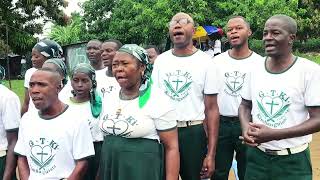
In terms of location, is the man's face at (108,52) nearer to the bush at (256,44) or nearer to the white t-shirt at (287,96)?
the white t-shirt at (287,96)

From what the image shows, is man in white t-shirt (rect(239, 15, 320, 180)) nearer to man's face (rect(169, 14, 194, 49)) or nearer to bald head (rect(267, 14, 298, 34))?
bald head (rect(267, 14, 298, 34))

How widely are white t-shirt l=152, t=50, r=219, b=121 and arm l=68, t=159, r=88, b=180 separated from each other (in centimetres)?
119

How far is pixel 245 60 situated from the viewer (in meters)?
5.04

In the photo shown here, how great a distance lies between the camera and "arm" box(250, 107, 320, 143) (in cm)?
341

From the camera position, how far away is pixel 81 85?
14.1 ft

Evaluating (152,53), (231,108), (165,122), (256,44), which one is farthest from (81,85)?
(256,44)

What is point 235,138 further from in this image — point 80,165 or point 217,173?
point 80,165

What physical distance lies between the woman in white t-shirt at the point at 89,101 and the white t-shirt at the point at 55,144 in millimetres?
729

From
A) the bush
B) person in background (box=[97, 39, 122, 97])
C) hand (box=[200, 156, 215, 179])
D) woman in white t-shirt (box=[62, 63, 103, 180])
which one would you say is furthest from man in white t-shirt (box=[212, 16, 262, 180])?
the bush

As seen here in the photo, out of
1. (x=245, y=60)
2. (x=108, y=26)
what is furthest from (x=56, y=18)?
(x=245, y=60)

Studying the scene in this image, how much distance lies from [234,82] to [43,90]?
2.14 metres

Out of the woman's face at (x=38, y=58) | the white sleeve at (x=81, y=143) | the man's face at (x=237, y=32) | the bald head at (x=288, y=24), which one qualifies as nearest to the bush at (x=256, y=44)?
the man's face at (x=237, y=32)

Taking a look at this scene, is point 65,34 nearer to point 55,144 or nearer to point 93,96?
point 93,96

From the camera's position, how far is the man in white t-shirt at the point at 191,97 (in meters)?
4.43
